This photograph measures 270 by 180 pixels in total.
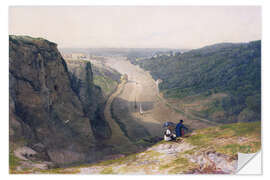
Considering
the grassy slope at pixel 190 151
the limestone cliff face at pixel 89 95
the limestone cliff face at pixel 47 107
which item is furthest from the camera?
the limestone cliff face at pixel 89 95

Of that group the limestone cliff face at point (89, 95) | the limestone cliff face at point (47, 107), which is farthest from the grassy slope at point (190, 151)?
the limestone cliff face at point (89, 95)

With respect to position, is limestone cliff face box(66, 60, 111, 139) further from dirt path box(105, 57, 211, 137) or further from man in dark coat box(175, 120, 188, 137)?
man in dark coat box(175, 120, 188, 137)

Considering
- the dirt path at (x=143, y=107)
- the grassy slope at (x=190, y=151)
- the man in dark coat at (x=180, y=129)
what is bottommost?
the grassy slope at (x=190, y=151)

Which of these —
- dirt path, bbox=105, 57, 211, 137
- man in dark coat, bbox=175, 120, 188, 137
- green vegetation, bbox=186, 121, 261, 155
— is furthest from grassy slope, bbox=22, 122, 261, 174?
dirt path, bbox=105, 57, 211, 137

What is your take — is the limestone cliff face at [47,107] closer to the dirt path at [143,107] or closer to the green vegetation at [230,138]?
the dirt path at [143,107]
